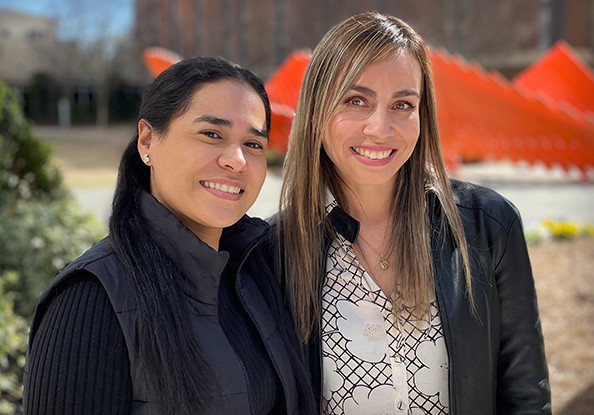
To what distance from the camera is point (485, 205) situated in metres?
2.21

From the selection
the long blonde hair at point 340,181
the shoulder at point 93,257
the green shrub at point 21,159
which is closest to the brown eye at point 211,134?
the shoulder at point 93,257

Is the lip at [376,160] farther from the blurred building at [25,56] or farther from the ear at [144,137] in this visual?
the blurred building at [25,56]

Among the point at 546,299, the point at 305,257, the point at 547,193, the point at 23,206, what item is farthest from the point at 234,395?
the point at 547,193

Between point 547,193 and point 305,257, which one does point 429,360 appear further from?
point 547,193

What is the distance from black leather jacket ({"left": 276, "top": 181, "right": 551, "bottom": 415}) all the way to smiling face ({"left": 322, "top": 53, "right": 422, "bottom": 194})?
0.78 ft

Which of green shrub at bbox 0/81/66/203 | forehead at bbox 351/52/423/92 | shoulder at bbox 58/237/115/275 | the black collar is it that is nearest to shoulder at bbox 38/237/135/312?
shoulder at bbox 58/237/115/275

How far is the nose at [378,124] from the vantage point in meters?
2.08

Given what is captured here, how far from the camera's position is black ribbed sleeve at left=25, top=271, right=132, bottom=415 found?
1.49 meters

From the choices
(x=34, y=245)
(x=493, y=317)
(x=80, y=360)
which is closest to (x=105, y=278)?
(x=80, y=360)

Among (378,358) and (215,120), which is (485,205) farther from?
(215,120)

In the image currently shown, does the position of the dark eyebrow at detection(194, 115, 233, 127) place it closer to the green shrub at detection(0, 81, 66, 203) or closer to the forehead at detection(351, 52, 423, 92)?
the forehead at detection(351, 52, 423, 92)

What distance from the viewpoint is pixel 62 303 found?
1.55 metres

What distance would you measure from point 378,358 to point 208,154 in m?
0.86

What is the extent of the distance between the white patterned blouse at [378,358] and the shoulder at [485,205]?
363 millimetres
